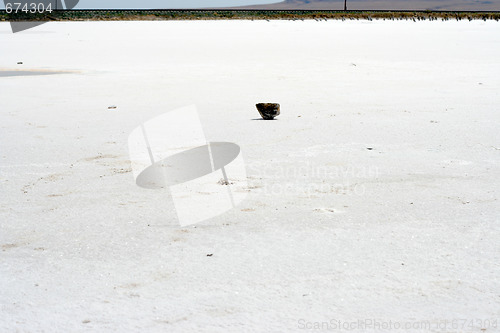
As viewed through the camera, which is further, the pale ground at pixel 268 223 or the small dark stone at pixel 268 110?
the small dark stone at pixel 268 110

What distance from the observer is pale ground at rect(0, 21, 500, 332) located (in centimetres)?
250

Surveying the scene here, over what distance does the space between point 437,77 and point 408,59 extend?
3345 millimetres

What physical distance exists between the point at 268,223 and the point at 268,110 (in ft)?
9.69

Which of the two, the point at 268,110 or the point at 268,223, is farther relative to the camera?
the point at 268,110

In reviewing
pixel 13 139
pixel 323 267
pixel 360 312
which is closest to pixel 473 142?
pixel 323 267

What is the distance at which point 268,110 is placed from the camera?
6.25 metres

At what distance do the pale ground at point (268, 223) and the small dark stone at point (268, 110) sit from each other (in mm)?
106

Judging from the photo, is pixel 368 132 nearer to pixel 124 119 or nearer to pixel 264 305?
pixel 124 119

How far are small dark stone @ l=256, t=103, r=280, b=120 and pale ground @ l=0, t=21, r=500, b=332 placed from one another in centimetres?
11

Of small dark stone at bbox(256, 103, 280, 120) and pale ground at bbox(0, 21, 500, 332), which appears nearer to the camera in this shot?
pale ground at bbox(0, 21, 500, 332)

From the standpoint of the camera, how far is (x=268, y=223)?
11.2ft

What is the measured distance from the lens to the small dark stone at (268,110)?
6.23m

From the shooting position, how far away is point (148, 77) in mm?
10016

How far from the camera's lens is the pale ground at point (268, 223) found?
8.21 feet
